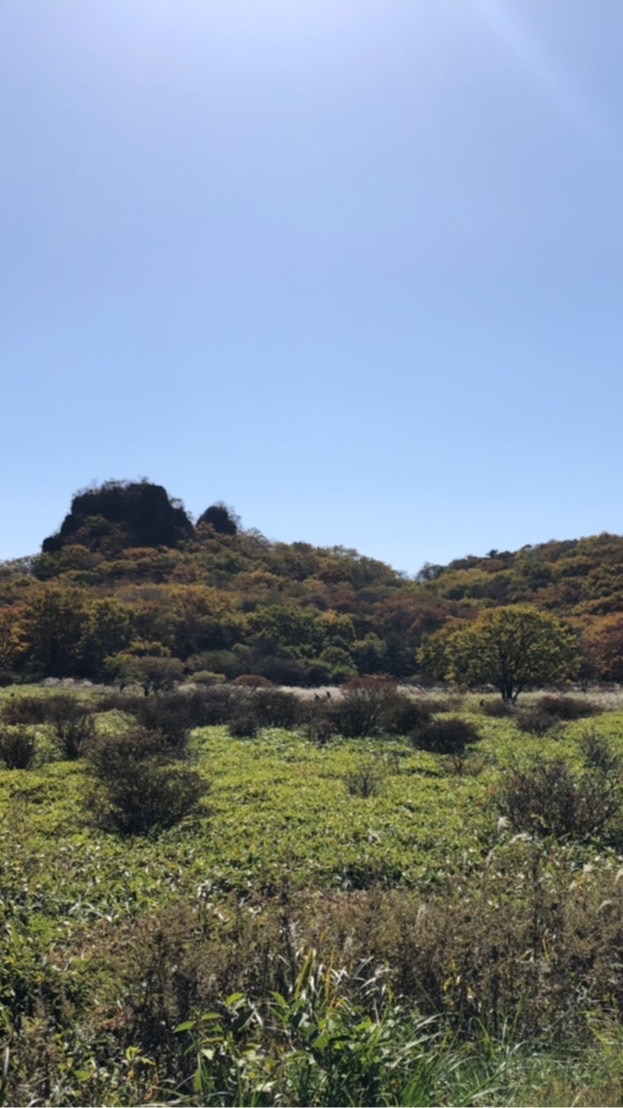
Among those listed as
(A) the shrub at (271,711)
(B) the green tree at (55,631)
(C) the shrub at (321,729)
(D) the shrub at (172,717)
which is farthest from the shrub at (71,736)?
(B) the green tree at (55,631)

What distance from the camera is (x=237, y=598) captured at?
46781 mm

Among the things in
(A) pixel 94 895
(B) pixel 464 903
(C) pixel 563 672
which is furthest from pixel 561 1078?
(C) pixel 563 672

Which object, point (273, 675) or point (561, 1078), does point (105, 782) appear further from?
point (273, 675)

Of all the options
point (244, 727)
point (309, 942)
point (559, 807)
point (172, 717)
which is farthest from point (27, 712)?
point (309, 942)

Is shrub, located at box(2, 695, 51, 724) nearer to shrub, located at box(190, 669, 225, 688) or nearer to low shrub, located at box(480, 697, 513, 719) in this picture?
low shrub, located at box(480, 697, 513, 719)

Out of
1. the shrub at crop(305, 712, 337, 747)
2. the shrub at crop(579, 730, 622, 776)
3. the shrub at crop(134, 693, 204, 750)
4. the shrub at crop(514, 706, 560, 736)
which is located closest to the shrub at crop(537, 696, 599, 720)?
the shrub at crop(514, 706, 560, 736)

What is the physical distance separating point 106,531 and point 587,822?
65790 mm

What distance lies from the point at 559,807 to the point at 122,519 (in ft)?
220

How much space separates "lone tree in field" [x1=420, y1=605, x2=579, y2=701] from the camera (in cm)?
2180

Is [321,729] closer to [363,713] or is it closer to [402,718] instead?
[363,713]

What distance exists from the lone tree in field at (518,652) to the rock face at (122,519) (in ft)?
160

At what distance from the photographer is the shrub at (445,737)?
37.9 ft

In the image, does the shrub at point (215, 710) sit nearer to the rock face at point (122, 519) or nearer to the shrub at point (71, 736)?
the shrub at point (71, 736)

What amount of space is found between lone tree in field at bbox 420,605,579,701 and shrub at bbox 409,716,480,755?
9.89 metres
